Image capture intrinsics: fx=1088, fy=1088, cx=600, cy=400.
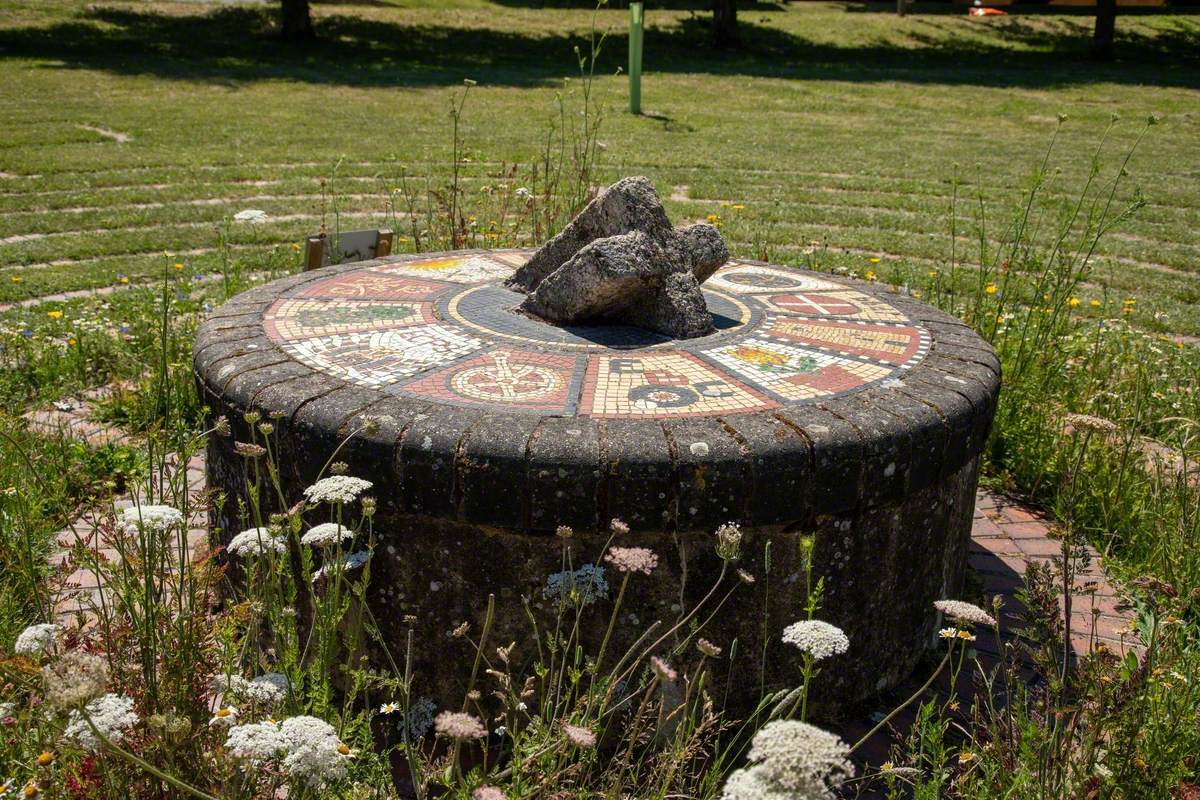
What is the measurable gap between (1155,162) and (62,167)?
493 inches

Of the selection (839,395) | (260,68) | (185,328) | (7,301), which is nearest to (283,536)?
(839,395)

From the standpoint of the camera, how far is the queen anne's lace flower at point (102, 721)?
1699mm

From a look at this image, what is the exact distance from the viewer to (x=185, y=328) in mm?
5273

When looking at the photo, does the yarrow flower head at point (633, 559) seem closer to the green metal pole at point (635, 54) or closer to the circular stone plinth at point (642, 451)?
the circular stone plinth at point (642, 451)

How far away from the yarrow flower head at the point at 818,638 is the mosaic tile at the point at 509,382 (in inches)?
46.1

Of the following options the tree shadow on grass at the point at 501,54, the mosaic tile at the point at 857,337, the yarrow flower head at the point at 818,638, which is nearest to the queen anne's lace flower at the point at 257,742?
the yarrow flower head at the point at 818,638

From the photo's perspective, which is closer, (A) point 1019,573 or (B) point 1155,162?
(A) point 1019,573

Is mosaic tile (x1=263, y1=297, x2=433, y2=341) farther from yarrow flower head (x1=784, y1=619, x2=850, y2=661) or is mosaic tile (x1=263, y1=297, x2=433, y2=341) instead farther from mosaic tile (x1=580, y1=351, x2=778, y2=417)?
yarrow flower head (x1=784, y1=619, x2=850, y2=661)

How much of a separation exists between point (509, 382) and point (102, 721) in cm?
171

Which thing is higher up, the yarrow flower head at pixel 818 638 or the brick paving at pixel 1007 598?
the yarrow flower head at pixel 818 638

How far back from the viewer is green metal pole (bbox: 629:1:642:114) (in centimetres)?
1482

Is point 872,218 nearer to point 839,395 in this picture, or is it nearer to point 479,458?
point 839,395

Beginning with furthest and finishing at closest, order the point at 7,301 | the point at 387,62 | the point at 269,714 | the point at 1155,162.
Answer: the point at 387,62
the point at 1155,162
the point at 7,301
the point at 269,714

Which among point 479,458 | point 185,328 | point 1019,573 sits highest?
point 479,458
